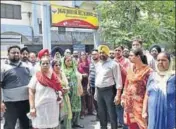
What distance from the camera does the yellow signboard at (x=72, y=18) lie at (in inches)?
461

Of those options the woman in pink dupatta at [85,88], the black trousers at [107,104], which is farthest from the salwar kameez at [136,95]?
the woman in pink dupatta at [85,88]

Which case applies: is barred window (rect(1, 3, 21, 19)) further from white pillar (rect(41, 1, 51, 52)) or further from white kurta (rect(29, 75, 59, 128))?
white kurta (rect(29, 75, 59, 128))

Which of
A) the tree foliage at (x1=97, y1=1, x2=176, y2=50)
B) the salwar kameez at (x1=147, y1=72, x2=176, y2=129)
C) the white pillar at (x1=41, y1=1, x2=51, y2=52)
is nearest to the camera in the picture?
the salwar kameez at (x1=147, y1=72, x2=176, y2=129)

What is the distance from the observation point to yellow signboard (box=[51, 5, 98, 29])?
11.7 meters

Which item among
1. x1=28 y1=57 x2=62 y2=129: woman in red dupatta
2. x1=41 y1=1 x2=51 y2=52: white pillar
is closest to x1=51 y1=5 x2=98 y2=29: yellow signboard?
x1=41 y1=1 x2=51 y2=52: white pillar

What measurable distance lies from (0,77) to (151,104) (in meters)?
2.29

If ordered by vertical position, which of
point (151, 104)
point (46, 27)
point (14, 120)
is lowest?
point (14, 120)

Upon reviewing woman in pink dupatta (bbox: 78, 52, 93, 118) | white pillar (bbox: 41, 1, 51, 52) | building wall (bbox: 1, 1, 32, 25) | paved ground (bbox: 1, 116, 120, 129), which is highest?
building wall (bbox: 1, 1, 32, 25)

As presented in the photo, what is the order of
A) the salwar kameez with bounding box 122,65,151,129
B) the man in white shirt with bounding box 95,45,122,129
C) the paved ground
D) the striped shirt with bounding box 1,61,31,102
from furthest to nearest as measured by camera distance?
the paved ground < the man in white shirt with bounding box 95,45,122,129 < the striped shirt with bounding box 1,61,31,102 < the salwar kameez with bounding box 122,65,151,129

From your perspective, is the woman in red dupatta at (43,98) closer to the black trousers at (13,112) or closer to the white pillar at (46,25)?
the black trousers at (13,112)

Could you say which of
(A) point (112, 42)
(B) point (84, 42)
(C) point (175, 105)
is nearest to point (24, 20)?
(B) point (84, 42)

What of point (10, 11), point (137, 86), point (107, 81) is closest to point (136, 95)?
point (137, 86)

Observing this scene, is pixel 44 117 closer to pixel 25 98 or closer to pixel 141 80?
pixel 25 98

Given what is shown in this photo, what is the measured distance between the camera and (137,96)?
17.7 feet
